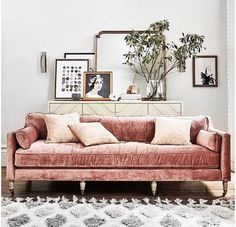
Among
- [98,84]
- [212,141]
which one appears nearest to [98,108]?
[98,84]

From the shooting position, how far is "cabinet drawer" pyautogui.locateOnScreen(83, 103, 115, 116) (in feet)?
14.4

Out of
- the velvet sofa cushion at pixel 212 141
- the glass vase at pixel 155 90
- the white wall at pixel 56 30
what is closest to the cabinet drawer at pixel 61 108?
the white wall at pixel 56 30

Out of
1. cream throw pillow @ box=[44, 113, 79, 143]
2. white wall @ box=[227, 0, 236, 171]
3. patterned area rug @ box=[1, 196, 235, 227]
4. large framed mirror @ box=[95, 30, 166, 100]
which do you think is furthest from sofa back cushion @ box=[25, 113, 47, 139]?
white wall @ box=[227, 0, 236, 171]

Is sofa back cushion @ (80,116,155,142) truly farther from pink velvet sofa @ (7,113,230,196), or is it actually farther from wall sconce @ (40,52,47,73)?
wall sconce @ (40,52,47,73)

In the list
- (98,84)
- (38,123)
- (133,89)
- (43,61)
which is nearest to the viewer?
(38,123)

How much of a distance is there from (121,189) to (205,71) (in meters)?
A: 2.40

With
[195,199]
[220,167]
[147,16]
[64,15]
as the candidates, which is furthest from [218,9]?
[195,199]

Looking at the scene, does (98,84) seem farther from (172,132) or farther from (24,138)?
(24,138)

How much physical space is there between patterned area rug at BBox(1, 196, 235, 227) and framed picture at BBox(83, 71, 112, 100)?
2031 millimetres

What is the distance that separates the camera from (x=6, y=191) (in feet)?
10.4

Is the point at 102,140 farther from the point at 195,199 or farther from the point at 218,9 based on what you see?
the point at 218,9

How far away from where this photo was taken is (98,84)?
15.2ft

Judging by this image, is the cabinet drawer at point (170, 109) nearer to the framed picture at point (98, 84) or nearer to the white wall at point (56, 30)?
the white wall at point (56, 30)

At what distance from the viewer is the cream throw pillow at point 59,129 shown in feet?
11.0
